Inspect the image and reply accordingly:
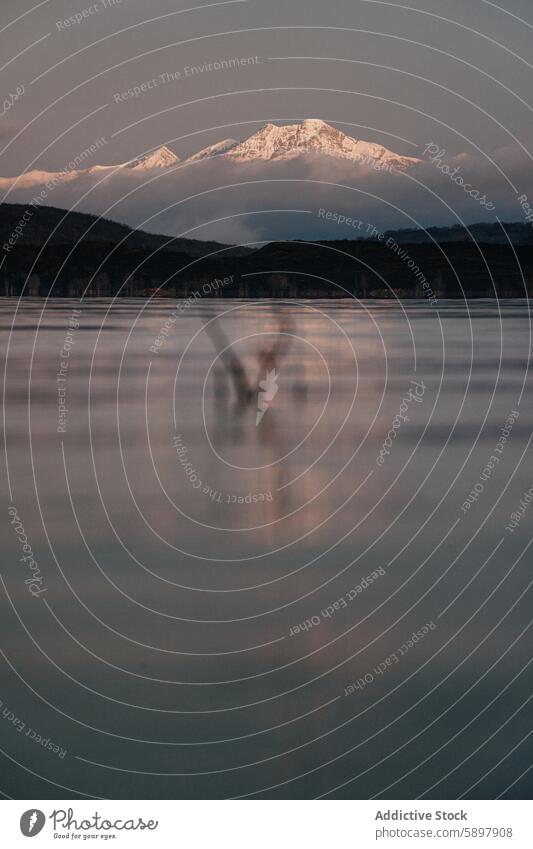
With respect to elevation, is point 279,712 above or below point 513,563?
below

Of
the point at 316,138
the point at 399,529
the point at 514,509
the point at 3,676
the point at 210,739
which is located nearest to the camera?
the point at 210,739

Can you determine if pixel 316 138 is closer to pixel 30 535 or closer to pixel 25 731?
pixel 30 535

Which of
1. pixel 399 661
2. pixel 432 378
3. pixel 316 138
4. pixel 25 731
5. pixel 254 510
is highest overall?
pixel 316 138

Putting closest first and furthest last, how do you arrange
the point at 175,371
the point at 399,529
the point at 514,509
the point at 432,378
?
the point at 399,529, the point at 514,509, the point at 432,378, the point at 175,371

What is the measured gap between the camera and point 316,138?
4081 cm

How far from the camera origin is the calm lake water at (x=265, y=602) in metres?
8.74

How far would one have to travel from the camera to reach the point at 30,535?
1420cm

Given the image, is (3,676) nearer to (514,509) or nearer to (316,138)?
(514,509)

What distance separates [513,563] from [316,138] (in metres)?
29.2

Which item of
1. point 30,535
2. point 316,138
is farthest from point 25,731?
point 316,138

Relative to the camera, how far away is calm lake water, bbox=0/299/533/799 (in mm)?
8742

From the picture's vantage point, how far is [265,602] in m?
12.0

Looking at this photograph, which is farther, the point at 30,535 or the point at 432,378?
the point at 432,378

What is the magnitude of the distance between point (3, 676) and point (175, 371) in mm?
26452
